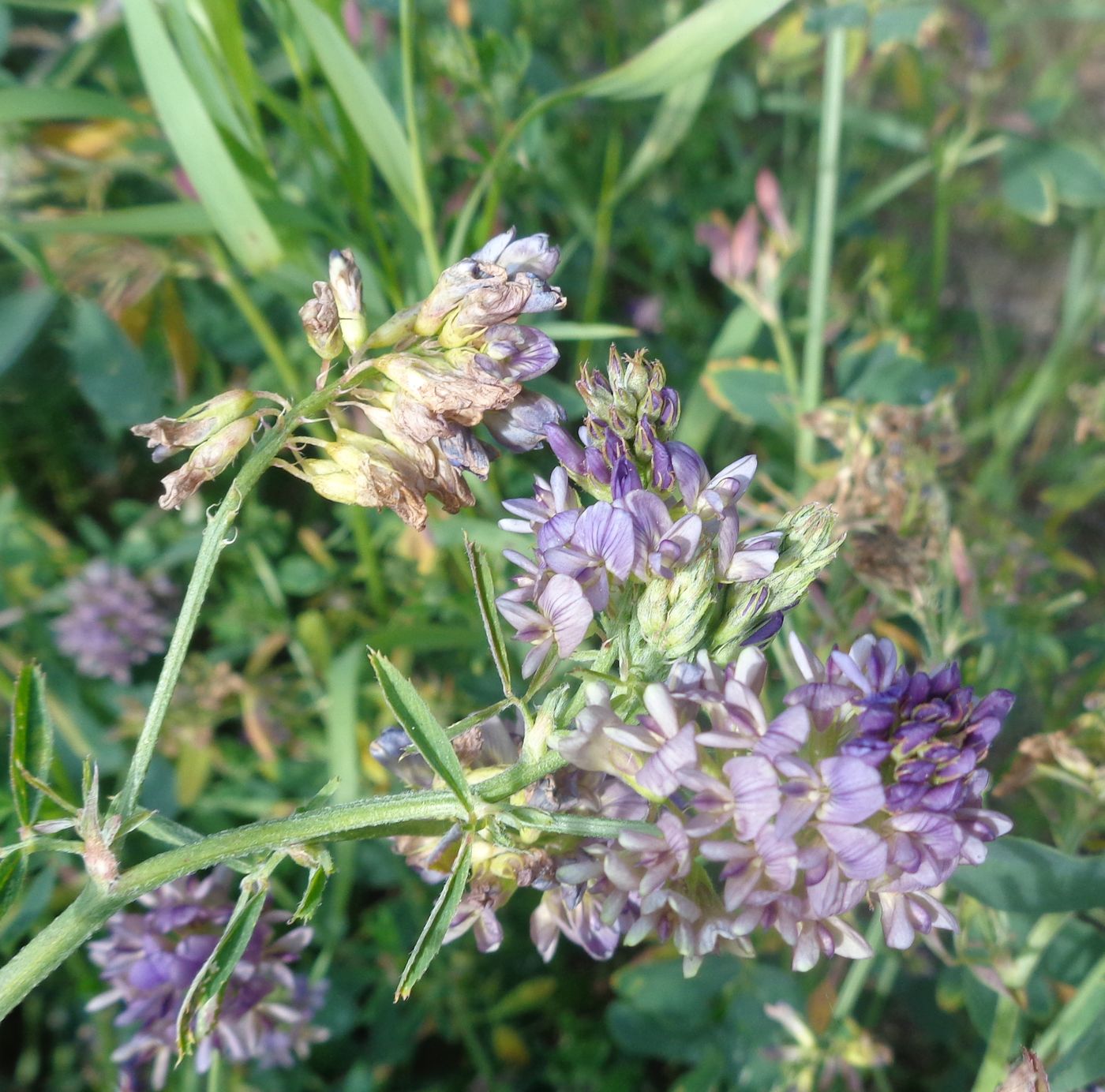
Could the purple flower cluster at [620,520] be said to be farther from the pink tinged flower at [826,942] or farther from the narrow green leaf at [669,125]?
the narrow green leaf at [669,125]

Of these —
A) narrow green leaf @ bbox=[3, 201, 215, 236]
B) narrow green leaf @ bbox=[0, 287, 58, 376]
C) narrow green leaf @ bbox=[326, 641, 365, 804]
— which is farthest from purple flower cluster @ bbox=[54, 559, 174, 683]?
narrow green leaf @ bbox=[3, 201, 215, 236]

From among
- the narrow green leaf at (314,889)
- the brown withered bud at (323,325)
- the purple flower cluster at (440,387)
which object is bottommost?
the narrow green leaf at (314,889)

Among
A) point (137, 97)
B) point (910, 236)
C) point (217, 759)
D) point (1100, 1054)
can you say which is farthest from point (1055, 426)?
point (137, 97)

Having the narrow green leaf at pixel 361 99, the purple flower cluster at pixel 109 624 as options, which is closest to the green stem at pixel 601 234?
the narrow green leaf at pixel 361 99

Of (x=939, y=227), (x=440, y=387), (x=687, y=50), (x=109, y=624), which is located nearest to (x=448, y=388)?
(x=440, y=387)

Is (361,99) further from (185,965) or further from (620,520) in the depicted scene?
(185,965)

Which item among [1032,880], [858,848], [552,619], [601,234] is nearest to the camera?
[858,848]
